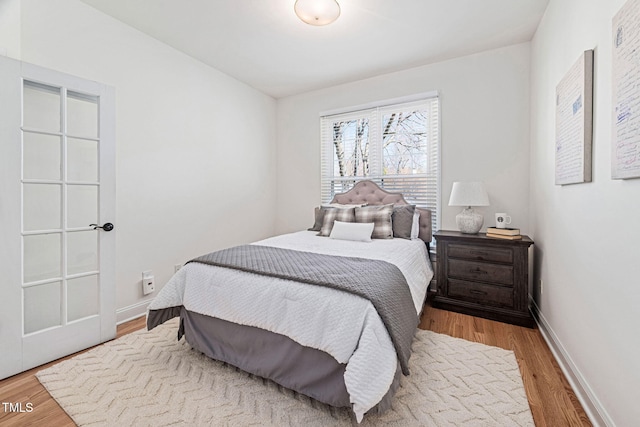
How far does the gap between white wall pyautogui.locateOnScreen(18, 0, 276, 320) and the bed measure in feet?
3.33

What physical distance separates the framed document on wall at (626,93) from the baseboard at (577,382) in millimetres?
1118

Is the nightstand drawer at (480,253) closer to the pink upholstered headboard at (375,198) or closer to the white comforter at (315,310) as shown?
the pink upholstered headboard at (375,198)

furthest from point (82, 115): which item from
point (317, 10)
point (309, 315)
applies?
point (309, 315)

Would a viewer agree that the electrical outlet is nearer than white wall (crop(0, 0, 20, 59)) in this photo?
No

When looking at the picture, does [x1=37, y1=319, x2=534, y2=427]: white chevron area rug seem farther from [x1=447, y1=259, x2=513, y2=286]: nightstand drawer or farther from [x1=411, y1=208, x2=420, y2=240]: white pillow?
[x1=411, y1=208, x2=420, y2=240]: white pillow

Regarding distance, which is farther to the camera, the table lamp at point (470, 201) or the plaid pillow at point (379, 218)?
the plaid pillow at point (379, 218)

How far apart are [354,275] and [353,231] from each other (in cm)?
126

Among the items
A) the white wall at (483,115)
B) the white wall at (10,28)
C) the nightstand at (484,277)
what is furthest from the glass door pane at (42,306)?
the white wall at (483,115)

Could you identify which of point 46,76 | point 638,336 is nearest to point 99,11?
point 46,76

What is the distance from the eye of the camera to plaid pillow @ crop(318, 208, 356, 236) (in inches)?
126

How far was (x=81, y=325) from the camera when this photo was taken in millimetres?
2133

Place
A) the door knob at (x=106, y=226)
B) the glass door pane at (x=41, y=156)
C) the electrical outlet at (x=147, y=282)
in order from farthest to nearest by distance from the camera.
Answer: the electrical outlet at (x=147, y=282), the door knob at (x=106, y=226), the glass door pane at (x=41, y=156)

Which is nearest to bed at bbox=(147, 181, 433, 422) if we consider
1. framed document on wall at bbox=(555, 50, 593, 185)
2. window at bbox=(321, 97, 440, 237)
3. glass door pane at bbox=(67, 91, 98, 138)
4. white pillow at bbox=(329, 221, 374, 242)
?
white pillow at bbox=(329, 221, 374, 242)

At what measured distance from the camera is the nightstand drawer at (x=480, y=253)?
253 cm
